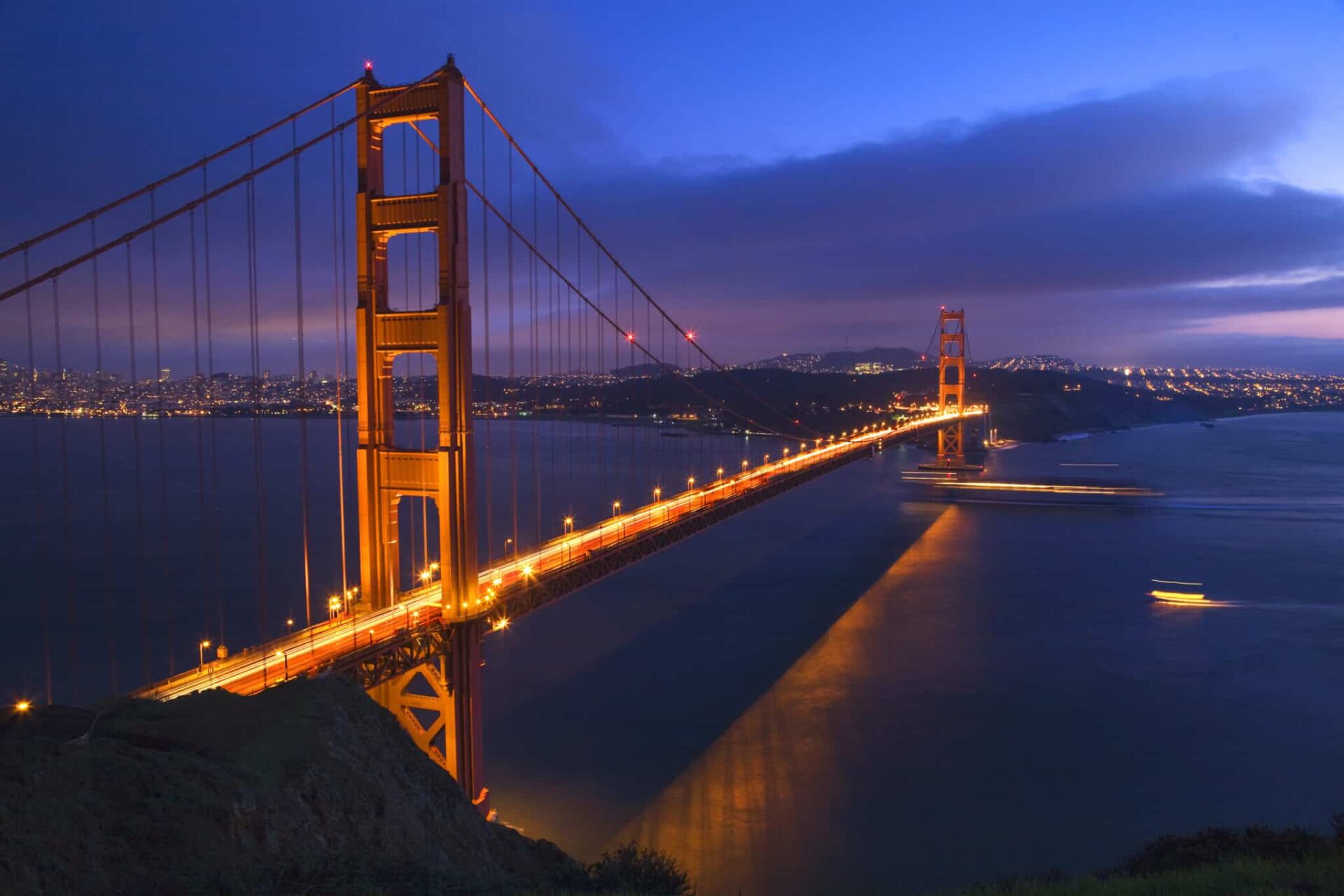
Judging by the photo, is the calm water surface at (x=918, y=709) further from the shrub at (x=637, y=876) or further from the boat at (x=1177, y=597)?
the shrub at (x=637, y=876)

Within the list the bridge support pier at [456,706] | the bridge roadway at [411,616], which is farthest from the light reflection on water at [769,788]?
the bridge roadway at [411,616]

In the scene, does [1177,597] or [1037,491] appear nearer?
[1177,597]

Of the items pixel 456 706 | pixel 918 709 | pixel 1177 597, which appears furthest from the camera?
pixel 1177 597

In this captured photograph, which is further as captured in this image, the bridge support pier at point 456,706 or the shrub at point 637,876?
the bridge support pier at point 456,706

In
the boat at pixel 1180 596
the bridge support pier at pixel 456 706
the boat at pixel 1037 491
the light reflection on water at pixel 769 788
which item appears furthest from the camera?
the boat at pixel 1037 491

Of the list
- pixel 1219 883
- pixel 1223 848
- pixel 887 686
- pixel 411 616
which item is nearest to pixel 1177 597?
pixel 887 686

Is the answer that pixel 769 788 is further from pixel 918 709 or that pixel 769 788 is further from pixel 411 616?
pixel 411 616

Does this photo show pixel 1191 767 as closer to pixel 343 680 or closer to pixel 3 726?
pixel 343 680
